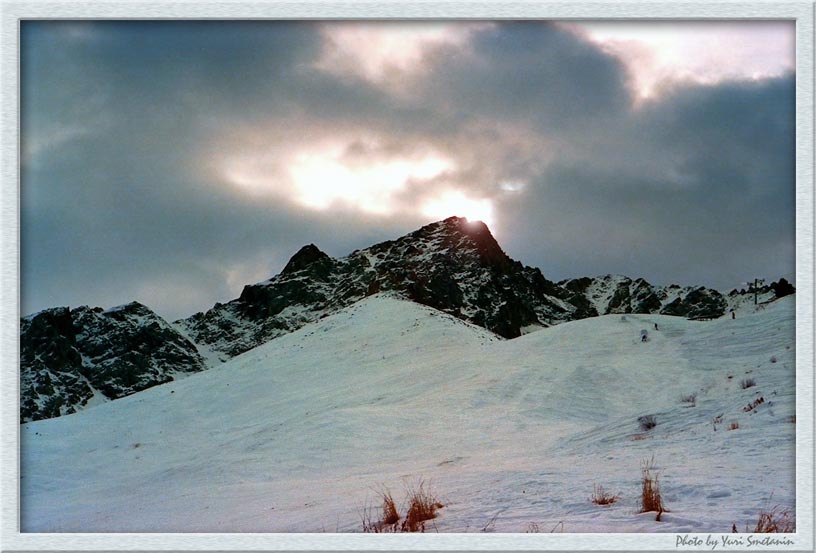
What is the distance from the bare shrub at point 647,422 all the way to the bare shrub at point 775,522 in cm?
396

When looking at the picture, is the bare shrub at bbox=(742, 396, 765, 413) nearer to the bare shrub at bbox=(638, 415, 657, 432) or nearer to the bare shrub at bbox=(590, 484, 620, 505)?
the bare shrub at bbox=(638, 415, 657, 432)

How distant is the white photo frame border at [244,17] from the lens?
6.07 meters

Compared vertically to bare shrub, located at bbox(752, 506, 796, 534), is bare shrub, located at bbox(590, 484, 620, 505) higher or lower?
higher

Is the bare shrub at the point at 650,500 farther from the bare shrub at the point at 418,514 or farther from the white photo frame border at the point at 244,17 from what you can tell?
the bare shrub at the point at 418,514

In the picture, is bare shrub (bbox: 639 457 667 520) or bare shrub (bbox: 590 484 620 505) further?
bare shrub (bbox: 590 484 620 505)

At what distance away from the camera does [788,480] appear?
19.7 ft

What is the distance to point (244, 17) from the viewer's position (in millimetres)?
7094

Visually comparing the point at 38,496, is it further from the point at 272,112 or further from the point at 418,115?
the point at 418,115

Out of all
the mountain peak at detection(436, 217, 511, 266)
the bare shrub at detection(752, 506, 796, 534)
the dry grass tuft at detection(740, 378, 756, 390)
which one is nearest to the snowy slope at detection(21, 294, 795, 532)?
the bare shrub at detection(752, 506, 796, 534)

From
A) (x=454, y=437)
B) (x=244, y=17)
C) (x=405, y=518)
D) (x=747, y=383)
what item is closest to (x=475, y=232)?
(x=454, y=437)

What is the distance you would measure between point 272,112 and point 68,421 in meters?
19.5

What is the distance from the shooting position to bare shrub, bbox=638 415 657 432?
9477 millimetres

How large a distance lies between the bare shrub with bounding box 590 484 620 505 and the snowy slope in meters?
0.13

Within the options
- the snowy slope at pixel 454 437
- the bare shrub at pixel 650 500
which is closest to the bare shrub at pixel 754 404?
the snowy slope at pixel 454 437
